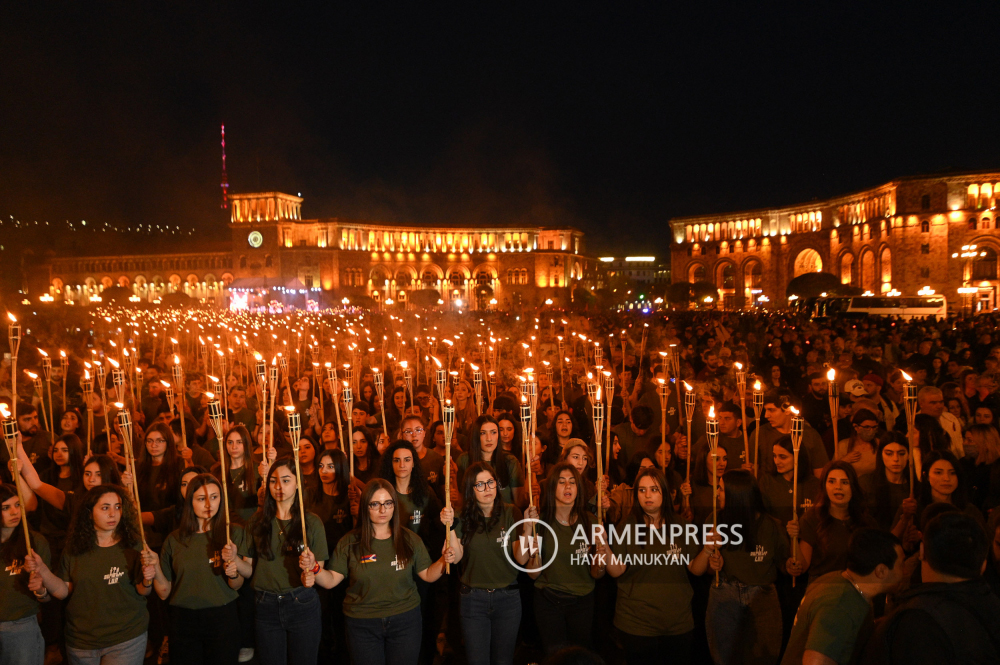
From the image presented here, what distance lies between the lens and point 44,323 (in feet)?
64.8

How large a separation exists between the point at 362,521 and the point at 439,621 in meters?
1.60

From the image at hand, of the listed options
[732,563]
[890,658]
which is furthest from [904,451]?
[890,658]

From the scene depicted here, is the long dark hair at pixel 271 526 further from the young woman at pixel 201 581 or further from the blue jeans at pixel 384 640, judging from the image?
the blue jeans at pixel 384 640

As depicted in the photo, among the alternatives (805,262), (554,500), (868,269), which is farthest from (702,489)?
(805,262)

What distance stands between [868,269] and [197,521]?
7558 cm

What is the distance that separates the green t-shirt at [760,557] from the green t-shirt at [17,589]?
3.94 metres

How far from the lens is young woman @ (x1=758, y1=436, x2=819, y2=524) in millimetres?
4934

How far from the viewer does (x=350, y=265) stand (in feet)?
286

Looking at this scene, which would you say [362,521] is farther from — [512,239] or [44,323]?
[512,239]

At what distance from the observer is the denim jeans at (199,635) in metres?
4.18

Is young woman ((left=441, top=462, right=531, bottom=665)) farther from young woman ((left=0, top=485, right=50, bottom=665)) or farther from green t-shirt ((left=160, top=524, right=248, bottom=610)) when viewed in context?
young woman ((left=0, top=485, right=50, bottom=665))

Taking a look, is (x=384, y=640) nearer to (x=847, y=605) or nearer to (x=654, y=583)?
(x=654, y=583)

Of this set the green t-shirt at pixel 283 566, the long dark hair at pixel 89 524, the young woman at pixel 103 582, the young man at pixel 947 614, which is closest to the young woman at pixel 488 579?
the green t-shirt at pixel 283 566

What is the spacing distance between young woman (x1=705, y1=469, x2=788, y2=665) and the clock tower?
8528 centimetres
